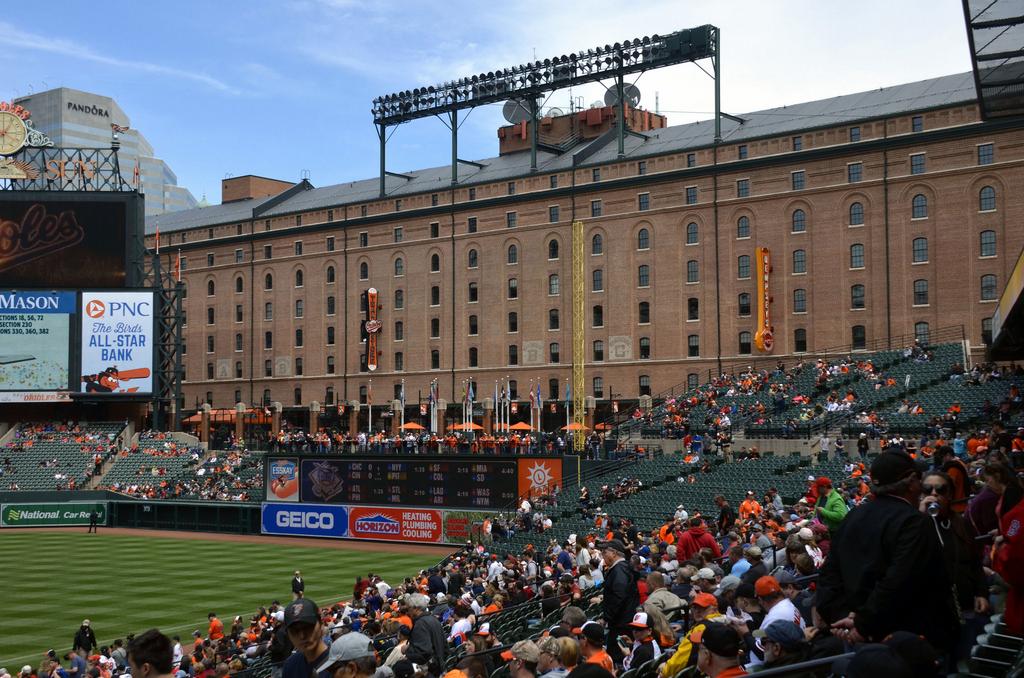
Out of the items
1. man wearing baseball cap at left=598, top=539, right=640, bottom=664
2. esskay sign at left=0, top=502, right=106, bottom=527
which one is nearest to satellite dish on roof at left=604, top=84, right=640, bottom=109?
esskay sign at left=0, top=502, right=106, bottom=527

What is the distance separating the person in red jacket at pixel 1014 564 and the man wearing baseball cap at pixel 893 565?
0.75m

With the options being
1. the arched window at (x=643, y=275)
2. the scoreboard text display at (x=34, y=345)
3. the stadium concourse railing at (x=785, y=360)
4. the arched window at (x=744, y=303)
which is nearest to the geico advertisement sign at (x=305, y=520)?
the stadium concourse railing at (x=785, y=360)

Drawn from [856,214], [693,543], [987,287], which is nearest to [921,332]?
[987,287]

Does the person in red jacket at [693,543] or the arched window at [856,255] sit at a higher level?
the arched window at [856,255]

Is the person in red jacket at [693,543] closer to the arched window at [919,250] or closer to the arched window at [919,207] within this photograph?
the arched window at [919,250]

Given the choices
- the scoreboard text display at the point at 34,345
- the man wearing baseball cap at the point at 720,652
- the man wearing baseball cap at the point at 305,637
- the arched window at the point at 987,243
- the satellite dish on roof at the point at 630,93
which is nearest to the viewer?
the man wearing baseball cap at the point at 305,637

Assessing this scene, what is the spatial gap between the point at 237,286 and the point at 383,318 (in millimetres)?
17936

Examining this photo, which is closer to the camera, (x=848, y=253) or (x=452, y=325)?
(x=848, y=253)

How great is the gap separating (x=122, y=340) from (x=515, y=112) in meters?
35.9

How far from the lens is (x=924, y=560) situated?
681 cm

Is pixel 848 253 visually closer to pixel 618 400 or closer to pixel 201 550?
pixel 618 400

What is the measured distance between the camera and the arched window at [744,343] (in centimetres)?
6931

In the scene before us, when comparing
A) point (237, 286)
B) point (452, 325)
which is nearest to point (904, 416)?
point (452, 325)

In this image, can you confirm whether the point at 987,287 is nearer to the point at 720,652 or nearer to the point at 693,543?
the point at 693,543
